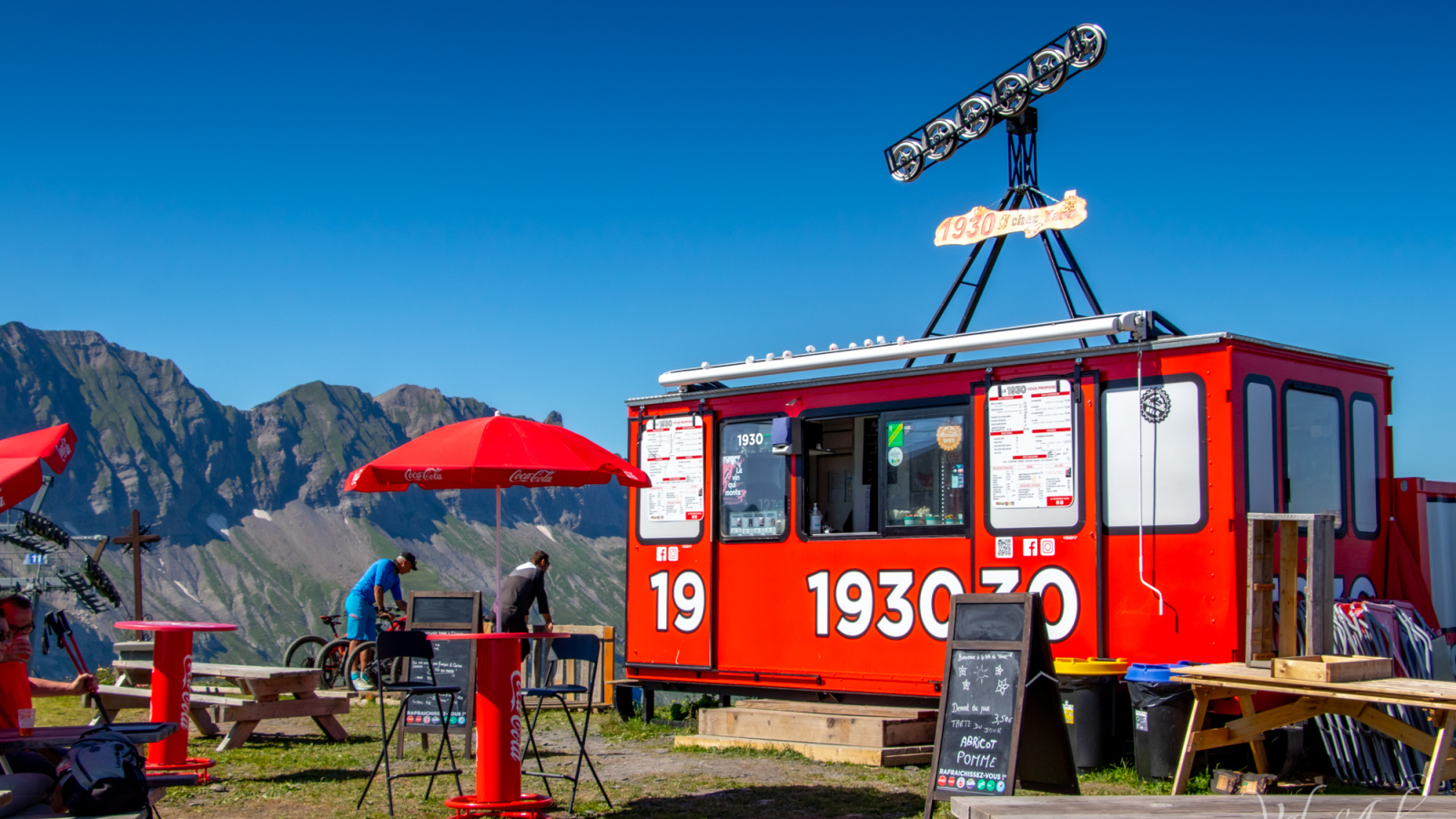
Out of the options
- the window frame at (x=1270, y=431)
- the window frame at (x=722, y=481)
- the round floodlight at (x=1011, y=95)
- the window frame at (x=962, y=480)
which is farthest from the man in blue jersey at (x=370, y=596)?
the window frame at (x=1270, y=431)

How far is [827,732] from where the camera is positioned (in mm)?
9234

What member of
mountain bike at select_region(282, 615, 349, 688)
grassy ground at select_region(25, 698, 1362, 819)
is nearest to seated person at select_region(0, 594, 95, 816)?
grassy ground at select_region(25, 698, 1362, 819)

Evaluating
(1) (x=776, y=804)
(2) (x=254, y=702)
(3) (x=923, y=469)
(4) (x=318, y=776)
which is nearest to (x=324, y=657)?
(2) (x=254, y=702)

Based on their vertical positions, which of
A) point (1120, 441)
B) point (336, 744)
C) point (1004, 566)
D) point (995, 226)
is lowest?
point (336, 744)

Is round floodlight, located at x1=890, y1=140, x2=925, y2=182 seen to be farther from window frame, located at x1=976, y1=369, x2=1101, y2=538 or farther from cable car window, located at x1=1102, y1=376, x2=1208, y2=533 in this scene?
cable car window, located at x1=1102, y1=376, x2=1208, y2=533

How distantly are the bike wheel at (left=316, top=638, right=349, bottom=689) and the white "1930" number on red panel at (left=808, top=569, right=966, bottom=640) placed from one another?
253 inches

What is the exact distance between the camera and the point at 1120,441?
8.59 meters

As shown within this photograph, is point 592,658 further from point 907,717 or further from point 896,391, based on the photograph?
point 896,391

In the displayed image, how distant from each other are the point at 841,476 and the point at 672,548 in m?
1.54

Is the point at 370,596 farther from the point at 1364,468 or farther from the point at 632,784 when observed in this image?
the point at 1364,468

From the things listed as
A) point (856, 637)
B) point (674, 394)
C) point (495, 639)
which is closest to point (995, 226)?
point (674, 394)

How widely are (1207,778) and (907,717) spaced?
6.80 ft

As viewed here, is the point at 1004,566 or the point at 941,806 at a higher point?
the point at 1004,566

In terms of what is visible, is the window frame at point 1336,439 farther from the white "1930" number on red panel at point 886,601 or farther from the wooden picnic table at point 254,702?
the wooden picnic table at point 254,702
